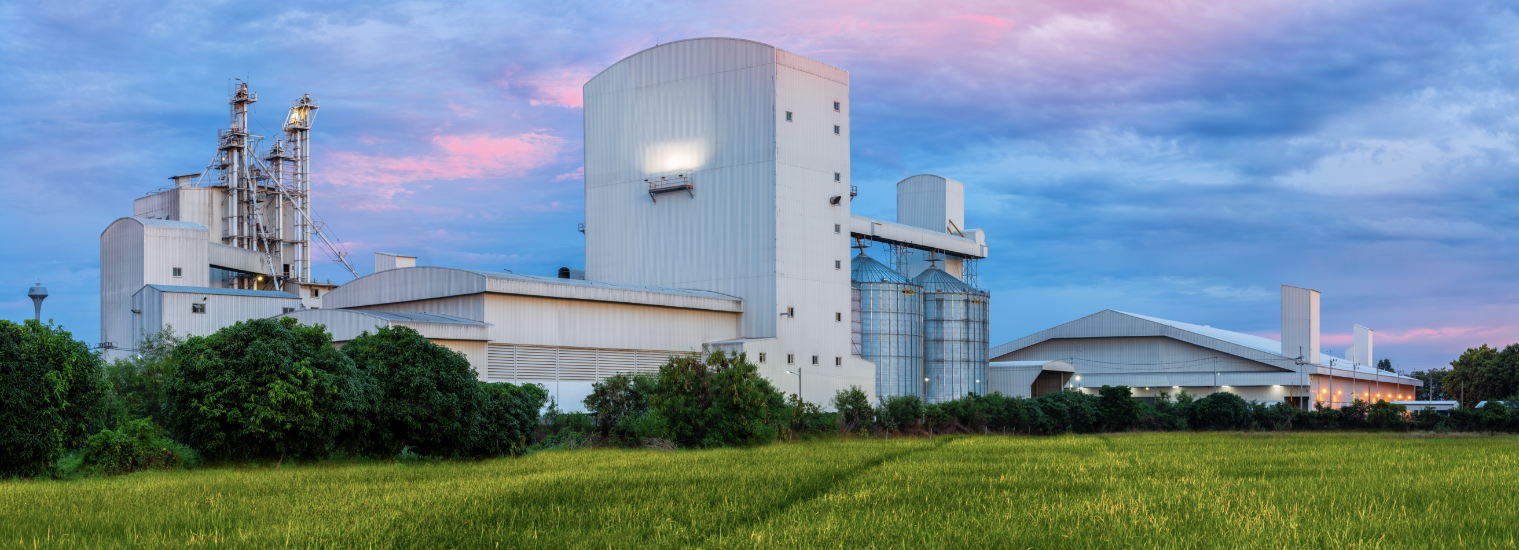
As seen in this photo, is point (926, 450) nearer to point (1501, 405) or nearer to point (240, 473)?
point (240, 473)

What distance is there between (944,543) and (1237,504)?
767 cm

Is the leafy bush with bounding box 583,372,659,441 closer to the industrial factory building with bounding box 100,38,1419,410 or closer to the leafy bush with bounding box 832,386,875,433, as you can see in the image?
the industrial factory building with bounding box 100,38,1419,410

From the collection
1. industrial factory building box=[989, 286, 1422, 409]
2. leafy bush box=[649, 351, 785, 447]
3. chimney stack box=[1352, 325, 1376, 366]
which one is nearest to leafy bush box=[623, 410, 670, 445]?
leafy bush box=[649, 351, 785, 447]

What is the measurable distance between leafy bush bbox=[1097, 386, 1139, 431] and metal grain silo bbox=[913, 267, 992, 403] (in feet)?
26.0

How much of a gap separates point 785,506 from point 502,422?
17298 mm

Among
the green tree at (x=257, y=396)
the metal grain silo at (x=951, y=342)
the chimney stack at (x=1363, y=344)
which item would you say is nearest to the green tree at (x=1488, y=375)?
the chimney stack at (x=1363, y=344)

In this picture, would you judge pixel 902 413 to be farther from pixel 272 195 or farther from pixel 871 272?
pixel 272 195

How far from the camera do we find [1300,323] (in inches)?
3228

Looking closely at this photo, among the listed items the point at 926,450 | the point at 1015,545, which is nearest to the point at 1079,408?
the point at 926,450

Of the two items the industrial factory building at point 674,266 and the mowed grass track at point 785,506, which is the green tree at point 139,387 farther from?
the mowed grass track at point 785,506

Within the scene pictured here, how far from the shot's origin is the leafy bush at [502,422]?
34.8m

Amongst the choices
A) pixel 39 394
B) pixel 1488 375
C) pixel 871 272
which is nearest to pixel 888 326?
pixel 871 272

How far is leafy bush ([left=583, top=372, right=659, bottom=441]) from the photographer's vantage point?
1911 inches

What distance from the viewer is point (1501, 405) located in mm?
63781
